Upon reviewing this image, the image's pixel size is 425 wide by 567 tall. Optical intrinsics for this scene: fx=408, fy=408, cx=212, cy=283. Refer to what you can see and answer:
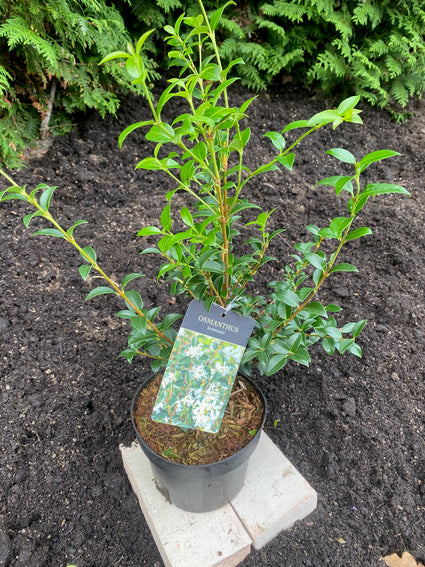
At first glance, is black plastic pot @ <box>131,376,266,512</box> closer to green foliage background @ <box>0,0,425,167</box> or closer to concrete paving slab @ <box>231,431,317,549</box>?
concrete paving slab @ <box>231,431,317,549</box>

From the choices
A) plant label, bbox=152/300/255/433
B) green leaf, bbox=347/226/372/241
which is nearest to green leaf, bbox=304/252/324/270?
green leaf, bbox=347/226/372/241

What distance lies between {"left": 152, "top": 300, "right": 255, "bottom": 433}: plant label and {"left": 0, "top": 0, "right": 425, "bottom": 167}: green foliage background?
87.9 inches

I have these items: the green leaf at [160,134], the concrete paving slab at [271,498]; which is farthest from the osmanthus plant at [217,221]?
the concrete paving slab at [271,498]

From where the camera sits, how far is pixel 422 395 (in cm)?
205

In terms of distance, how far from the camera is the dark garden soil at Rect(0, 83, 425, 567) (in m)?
1.69

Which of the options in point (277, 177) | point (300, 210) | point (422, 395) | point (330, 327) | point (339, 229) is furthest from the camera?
point (277, 177)

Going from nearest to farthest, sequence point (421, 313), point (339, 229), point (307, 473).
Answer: point (339, 229)
point (307, 473)
point (421, 313)

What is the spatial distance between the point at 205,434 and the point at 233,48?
3.28 m

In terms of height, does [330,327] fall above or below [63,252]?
above

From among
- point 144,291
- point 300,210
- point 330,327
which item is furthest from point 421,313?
point 144,291

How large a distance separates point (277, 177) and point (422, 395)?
→ 6.31 ft

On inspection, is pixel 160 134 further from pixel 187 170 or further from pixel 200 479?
pixel 200 479

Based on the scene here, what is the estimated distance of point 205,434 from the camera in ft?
5.09

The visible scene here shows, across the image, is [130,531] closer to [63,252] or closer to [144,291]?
[144,291]
